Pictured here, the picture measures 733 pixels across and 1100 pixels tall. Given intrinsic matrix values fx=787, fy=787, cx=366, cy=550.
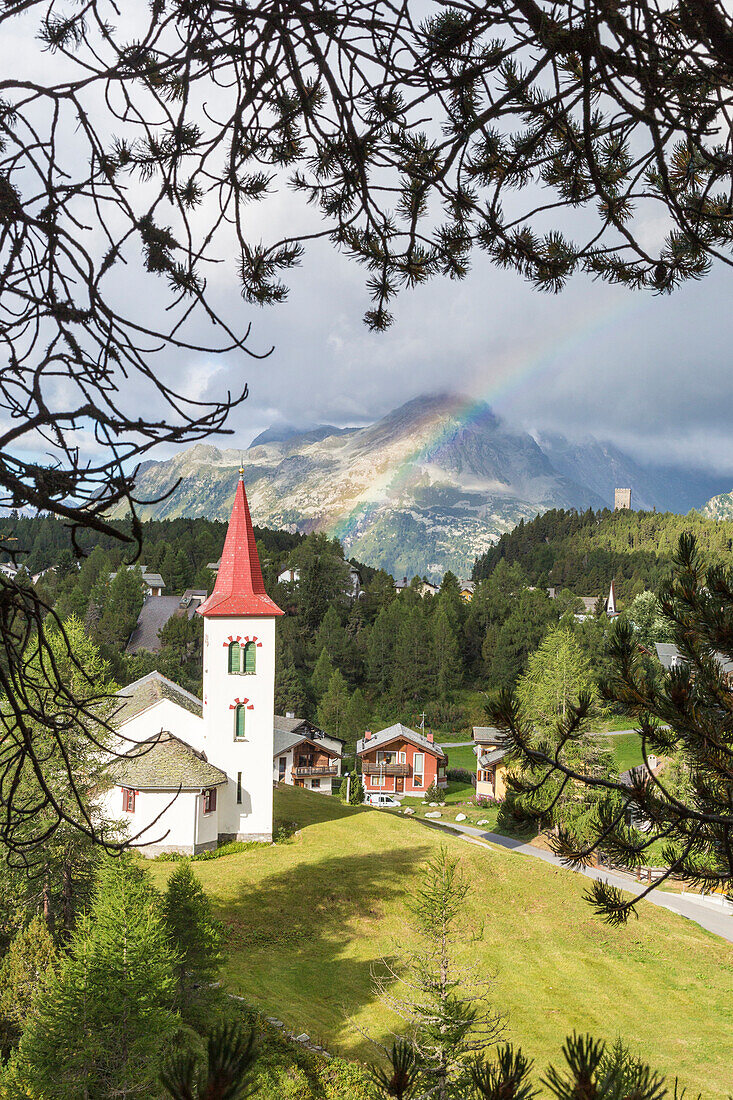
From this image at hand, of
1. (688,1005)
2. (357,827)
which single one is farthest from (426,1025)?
(357,827)

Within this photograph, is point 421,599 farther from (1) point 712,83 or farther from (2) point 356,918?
(1) point 712,83

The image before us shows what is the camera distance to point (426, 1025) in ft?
40.7

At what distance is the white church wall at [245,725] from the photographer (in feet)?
91.7

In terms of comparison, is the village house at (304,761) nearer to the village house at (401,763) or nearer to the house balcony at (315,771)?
the house balcony at (315,771)

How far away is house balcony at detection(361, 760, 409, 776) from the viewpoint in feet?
176

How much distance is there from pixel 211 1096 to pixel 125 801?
27.7 meters

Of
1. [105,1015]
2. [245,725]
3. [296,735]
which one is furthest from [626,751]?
[105,1015]

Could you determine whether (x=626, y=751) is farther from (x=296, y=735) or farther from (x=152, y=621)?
(x=152, y=621)

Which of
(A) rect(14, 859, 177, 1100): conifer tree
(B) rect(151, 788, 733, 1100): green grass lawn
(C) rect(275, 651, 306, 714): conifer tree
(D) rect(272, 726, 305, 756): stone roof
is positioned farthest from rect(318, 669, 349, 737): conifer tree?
(A) rect(14, 859, 177, 1100): conifer tree

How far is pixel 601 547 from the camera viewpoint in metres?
120

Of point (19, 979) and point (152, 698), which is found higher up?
point (152, 698)

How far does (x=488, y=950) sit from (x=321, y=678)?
43445 millimetres

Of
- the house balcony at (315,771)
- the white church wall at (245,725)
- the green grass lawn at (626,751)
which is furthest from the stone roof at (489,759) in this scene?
the white church wall at (245,725)

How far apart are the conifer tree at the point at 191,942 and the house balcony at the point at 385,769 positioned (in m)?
38.7
